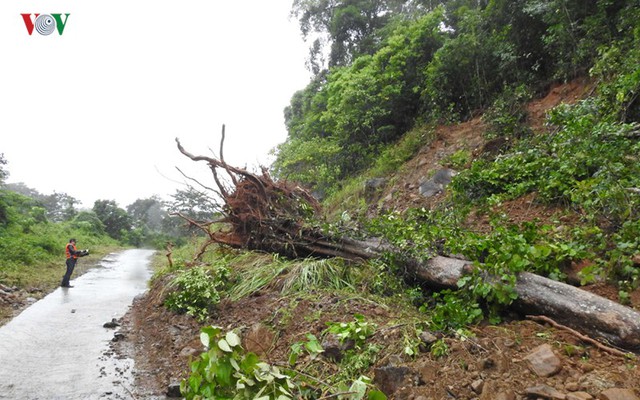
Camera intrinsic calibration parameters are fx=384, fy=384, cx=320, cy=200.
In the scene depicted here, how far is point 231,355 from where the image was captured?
90.6 inches

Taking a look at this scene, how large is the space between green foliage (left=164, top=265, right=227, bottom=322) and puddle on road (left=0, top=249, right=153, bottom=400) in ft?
2.91

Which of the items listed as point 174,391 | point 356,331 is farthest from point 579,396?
point 174,391

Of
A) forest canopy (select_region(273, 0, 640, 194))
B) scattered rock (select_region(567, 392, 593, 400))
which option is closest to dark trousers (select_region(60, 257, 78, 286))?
forest canopy (select_region(273, 0, 640, 194))

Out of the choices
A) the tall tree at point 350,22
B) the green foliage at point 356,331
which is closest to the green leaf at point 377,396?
the green foliage at point 356,331

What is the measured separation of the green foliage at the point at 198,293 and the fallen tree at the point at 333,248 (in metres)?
1.14

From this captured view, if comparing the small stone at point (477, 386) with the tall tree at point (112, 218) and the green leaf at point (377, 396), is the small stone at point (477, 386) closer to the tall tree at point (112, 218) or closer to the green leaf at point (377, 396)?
the green leaf at point (377, 396)

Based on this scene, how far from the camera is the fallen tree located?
254 cm

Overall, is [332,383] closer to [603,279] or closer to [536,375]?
[536,375]

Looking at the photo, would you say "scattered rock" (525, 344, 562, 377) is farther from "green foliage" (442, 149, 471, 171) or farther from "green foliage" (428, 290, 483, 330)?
"green foliage" (442, 149, 471, 171)

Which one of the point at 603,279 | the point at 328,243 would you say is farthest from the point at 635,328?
the point at 328,243

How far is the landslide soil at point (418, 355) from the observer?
2.24 metres

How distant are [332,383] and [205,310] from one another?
2.58 meters

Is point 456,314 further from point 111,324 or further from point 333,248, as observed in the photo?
point 111,324

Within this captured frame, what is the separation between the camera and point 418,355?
272 centimetres
